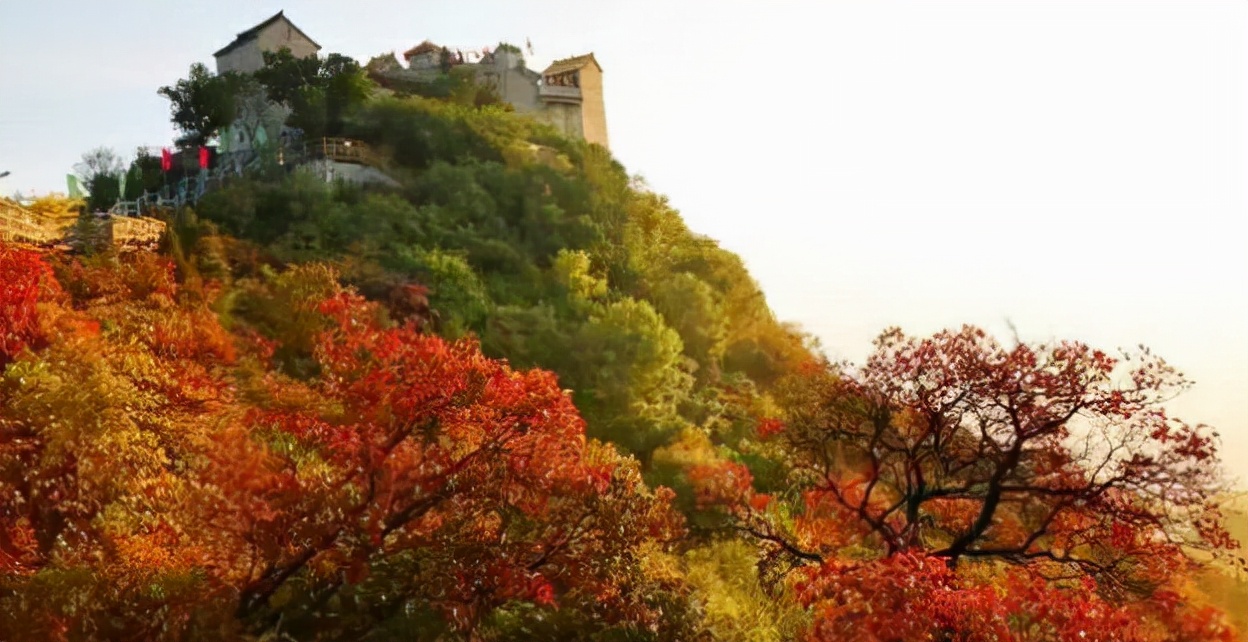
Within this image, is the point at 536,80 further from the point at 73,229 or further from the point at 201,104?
the point at 73,229

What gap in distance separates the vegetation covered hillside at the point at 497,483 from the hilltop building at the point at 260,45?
636 centimetres

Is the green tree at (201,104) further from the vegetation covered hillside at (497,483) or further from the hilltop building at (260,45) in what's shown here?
the vegetation covered hillside at (497,483)

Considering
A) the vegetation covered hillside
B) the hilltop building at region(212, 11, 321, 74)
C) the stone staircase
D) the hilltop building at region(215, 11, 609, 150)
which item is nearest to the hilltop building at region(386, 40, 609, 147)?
the hilltop building at region(215, 11, 609, 150)

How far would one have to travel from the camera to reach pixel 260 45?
18.8 metres

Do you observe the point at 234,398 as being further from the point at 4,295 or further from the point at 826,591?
the point at 826,591

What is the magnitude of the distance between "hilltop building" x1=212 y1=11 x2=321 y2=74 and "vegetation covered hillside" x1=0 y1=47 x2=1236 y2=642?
6.36m

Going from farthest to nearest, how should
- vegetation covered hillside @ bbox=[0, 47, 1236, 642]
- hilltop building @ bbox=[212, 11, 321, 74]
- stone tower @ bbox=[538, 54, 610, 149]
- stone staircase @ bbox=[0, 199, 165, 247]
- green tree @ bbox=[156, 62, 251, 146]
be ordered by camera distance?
1. stone tower @ bbox=[538, 54, 610, 149]
2. hilltop building @ bbox=[212, 11, 321, 74]
3. green tree @ bbox=[156, 62, 251, 146]
4. stone staircase @ bbox=[0, 199, 165, 247]
5. vegetation covered hillside @ bbox=[0, 47, 1236, 642]

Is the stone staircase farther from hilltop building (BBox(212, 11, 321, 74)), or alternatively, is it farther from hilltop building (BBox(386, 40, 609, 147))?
hilltop building (BBox(386, 40, 609, 147))

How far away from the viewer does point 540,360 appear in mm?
13414

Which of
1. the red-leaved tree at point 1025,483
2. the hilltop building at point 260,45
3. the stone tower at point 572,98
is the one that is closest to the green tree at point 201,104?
the hilltop building at point 260,45

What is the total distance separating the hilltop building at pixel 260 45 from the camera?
18750 mm

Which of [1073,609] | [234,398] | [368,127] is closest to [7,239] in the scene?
[234,398]

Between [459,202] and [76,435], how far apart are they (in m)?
9.00

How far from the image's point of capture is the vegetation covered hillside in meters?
8.33
